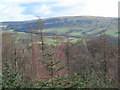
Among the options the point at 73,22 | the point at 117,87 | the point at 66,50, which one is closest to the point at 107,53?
the point at 66,50

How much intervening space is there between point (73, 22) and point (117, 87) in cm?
7071

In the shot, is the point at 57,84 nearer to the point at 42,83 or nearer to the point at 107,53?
the point at 42,83

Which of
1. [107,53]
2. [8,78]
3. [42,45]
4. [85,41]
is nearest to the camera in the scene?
[8,78]

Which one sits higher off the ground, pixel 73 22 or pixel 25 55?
pixel 73 22

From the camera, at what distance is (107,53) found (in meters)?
15.4

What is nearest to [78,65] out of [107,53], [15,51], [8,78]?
[107,53]

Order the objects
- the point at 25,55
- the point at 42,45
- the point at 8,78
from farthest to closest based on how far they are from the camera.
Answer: the point at 25,55, the point at 42,45, the point at 8,78

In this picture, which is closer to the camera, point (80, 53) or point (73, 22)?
point (80, 53)

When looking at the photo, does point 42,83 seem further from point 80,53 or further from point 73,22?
point 73,22

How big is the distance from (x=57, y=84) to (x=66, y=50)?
50.6 ft

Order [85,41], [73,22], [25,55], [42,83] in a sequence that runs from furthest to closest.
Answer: [73,22] → [85,41] → [25,55] → [42,83]

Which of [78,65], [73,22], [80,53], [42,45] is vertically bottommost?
[78,65]

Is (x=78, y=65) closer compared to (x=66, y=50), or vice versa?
(x=66, y=50)

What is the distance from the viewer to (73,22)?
242ft
